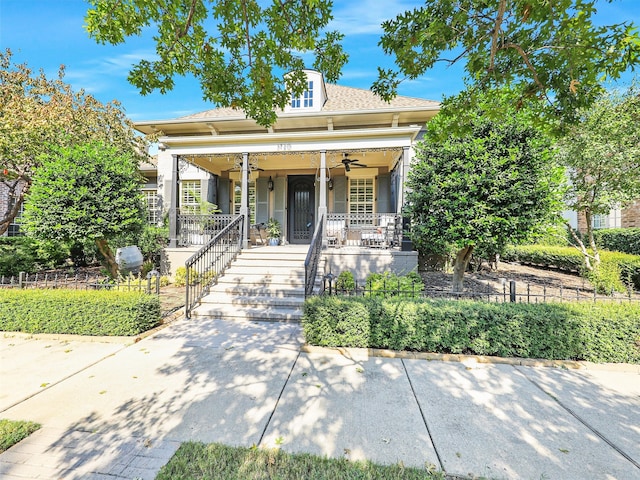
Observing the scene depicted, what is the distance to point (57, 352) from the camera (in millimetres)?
4027

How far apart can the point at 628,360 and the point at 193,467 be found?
555cm

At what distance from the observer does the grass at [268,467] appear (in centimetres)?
191

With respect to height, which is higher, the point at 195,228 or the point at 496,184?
the point at 496,184

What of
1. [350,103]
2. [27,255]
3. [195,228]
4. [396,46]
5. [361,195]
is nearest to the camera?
[396,46]

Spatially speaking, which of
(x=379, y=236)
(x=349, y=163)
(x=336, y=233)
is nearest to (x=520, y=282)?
(x=379, y=236)

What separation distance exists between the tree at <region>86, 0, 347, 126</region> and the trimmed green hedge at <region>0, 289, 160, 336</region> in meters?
3.51

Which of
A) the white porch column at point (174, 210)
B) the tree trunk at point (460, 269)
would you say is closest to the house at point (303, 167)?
the white porch column at point (174, 210)

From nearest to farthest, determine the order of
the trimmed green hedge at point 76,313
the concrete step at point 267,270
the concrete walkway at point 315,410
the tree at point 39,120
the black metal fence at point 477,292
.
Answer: the concrete walkway at point 315,410 < the trimmed green hedge at point 76,313 < the black metal fence at point 477,292 < the concrete step at point 267,270 < the tree at point 39,120

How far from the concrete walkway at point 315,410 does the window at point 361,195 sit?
25.0ft

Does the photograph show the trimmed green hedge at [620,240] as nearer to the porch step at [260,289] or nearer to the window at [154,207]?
the porch step at [260,289]

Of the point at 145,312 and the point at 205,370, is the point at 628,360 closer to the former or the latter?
the point at 205,370

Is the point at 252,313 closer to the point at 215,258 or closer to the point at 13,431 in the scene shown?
the point at 215,258

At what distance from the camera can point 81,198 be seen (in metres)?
6.40

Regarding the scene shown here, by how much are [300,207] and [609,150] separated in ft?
32.2
